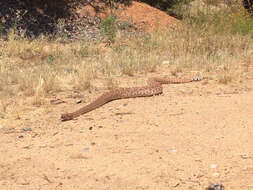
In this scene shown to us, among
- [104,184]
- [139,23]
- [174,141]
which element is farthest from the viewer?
[139,23]

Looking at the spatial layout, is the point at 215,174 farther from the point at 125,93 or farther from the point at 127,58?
the point at 127,58

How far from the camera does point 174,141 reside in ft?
15.4

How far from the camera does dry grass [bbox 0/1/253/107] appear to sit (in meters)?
7.09

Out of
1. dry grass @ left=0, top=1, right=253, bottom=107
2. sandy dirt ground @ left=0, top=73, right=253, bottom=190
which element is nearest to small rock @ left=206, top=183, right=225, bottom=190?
sandy dirt ground @ left=0, top=73, right=253, bottom=190

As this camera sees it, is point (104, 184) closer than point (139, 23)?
Yes

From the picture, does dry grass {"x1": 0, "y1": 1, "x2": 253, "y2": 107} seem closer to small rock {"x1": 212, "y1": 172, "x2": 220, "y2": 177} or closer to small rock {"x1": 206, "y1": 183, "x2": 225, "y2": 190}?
small rock {"x1": 212, "y1": 172, "x2": 220, "y2": 177}

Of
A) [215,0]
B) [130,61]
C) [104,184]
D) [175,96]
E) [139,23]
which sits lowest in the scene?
[104,184]

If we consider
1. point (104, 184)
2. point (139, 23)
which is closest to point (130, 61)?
point (104, 184)

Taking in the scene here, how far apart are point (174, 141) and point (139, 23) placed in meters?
9.00

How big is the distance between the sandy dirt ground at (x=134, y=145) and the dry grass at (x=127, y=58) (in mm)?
744

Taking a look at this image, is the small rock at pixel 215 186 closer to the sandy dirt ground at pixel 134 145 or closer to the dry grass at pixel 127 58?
the sandy dirt ground at pixel 134 145

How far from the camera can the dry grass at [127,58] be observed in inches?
279

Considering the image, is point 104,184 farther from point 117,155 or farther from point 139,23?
point 139,23

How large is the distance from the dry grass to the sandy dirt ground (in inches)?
29.3
